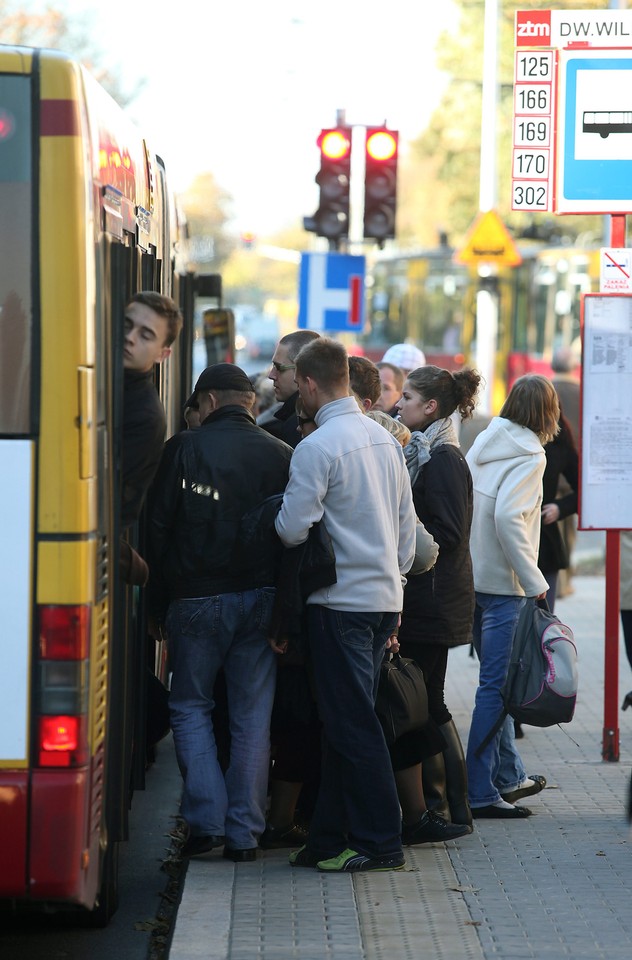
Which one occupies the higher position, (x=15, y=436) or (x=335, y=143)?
(x=335, y=143)

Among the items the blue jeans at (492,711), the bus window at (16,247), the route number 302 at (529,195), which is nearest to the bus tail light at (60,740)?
the bus window at (16,247)

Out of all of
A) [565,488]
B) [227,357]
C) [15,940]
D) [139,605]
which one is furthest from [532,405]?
[227,357]

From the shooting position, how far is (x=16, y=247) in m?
4.19

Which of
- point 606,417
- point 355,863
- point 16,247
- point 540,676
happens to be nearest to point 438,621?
point 540,676

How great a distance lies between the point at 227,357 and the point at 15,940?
739 cm

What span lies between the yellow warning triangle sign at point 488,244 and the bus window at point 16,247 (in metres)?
14.1

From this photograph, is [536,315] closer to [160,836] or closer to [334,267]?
[334,267]

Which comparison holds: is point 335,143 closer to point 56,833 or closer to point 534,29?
point 534,29

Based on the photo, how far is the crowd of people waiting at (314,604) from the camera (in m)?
5.75

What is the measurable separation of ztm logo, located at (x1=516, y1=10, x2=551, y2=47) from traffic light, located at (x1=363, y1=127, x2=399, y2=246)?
556 cm

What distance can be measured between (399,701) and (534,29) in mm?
3932

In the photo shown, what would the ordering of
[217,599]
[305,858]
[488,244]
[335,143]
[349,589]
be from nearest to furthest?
[349,589] < [217,599] < [305,858] < [335,143] < [488,244]

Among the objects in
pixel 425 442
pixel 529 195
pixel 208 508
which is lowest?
pixel 208 508

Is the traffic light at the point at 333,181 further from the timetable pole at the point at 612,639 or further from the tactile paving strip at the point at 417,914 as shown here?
the tactile paving strip at the point at 417,914
